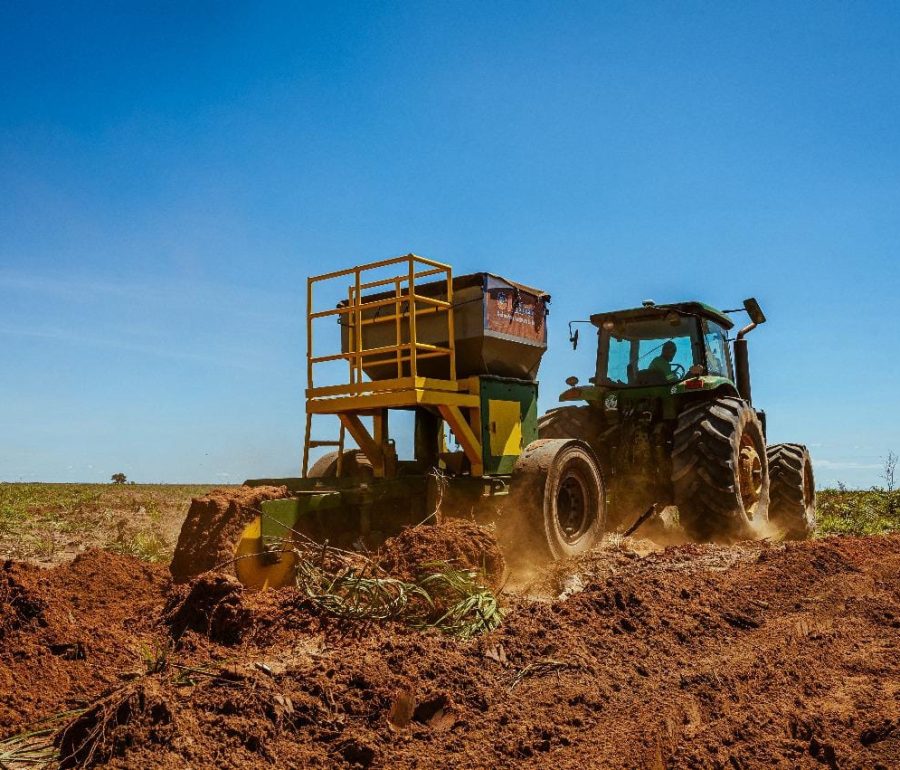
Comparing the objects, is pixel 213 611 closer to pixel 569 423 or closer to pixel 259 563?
Answer: pixel 259 563

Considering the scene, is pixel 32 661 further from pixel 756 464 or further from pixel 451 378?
pixel 756 464

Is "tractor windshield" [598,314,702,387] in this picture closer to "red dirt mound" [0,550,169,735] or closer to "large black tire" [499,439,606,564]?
A: "large black tire" [499,439,606,564]

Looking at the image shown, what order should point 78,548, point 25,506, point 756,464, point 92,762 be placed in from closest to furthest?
point 92,762 < point 756,464 < point 78,548 < point 25,506

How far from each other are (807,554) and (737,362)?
4299 millimetres

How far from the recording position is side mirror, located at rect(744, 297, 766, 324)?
35.2 ft

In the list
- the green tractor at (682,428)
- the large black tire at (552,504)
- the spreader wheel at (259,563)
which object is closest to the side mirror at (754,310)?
the green tractor at (682,428)

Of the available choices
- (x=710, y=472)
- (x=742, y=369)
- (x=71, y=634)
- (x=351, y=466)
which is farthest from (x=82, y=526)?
(x=742, y=369)

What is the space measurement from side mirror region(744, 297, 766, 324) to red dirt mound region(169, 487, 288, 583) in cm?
729

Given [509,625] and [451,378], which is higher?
[451,378]

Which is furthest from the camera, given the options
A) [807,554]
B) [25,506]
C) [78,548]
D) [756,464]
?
[25,506]

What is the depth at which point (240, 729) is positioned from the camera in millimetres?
3654

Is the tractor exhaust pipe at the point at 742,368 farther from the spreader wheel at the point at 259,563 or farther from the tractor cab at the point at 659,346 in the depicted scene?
the spreader wheel at the point at 259,563

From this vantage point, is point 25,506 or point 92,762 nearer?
point 92,762

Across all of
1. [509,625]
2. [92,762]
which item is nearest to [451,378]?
[509,625]
